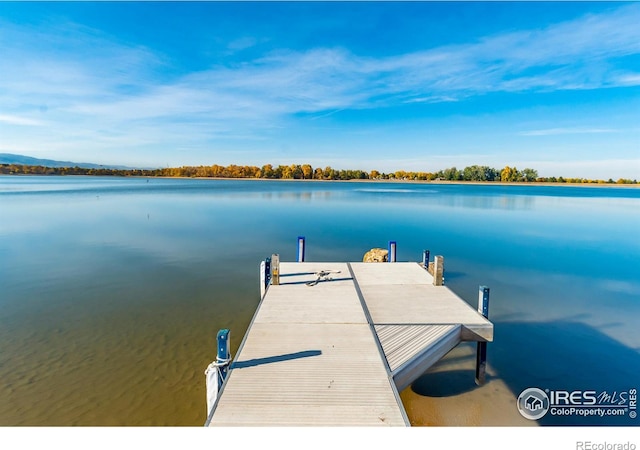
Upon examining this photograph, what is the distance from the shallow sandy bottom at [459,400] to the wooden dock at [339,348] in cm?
140

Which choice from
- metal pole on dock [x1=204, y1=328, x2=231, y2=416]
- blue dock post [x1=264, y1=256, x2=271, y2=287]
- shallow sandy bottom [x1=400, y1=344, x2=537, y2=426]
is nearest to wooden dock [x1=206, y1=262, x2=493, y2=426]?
metal pole on dock [x1=204, y1=328, x2=231, y2=416]

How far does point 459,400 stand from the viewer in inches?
304

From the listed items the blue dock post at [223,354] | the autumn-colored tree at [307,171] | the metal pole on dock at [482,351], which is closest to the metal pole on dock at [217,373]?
the blue dock post at [223,354]

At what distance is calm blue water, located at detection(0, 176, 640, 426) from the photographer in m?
7.54

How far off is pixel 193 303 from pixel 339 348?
25.5 feet

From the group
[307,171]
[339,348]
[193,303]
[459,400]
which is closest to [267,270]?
[193,303]

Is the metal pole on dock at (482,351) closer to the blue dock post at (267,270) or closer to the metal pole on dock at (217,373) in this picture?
the metal pole on dock at (217,373)

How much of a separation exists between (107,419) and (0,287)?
11.3m

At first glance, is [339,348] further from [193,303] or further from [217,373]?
[193,303]

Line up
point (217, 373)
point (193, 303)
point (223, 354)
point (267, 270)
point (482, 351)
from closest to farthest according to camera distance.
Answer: point (217, 373) → point (223, 354) → point (482, 351) → point (267, 270) → point (193, 303)

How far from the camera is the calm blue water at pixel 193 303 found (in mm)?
7543

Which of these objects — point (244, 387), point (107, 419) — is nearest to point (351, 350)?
point (244, 387)

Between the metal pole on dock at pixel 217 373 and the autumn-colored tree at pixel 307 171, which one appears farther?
the autumn-colored tree at pixel 307 171
